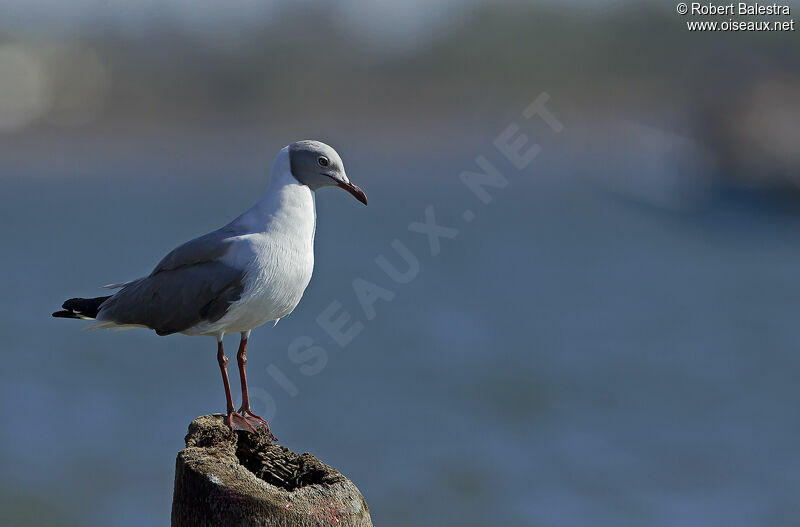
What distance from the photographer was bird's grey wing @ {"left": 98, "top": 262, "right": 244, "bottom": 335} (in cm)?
582

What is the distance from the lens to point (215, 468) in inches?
163

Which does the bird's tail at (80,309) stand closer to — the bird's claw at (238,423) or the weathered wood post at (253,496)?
the bird's claw at (238,423)

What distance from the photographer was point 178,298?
607cm

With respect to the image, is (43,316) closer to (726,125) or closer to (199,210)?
(199,210)

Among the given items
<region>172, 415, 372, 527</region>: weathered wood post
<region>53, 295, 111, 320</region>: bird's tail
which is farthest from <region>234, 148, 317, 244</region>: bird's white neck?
<region>172, 415, 372, 527</region>: weathered wood post

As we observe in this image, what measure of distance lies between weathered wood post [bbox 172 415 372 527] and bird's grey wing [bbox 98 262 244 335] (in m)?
1.44

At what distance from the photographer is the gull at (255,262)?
5734mm

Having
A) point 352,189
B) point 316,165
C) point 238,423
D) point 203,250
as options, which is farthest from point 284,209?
point 238,423

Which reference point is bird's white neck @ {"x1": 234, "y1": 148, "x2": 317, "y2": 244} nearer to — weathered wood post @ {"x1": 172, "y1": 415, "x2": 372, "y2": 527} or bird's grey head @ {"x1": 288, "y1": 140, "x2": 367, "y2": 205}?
bird's grey head @ {"x1": 288, "y1": 140, "x2": 367, "y2": 205}

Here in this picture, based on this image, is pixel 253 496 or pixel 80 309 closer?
pixel 253 496

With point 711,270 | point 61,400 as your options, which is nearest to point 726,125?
point 711,270

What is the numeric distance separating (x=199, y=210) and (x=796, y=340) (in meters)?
19.0

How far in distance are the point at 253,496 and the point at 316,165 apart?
7.63ft

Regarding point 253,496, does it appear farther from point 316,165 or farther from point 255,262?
point 316,165
